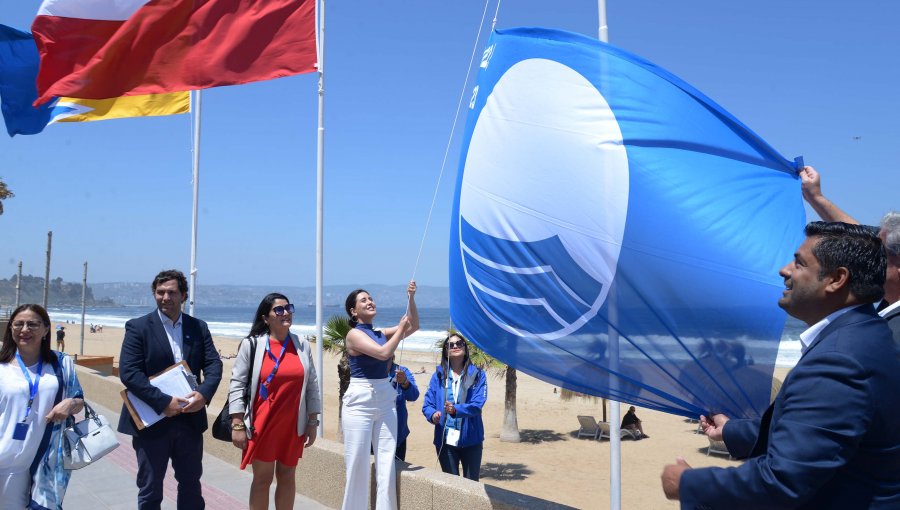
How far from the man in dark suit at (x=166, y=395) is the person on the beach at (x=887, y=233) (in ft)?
12.0

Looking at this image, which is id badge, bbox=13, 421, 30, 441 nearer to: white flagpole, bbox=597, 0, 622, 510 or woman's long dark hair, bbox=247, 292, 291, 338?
woman's long dark hair, bbox=247, 292, 291, 338

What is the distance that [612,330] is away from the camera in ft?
10.6

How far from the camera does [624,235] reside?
3.20m

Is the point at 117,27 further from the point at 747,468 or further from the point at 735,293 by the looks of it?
the point at 747,468

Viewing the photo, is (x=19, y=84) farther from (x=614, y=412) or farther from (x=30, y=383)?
(x=614, y=412)

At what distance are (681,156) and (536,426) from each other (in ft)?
50.5

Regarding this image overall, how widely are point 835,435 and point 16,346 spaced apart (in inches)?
166

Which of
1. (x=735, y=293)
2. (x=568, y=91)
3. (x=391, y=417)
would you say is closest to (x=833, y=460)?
(x=735, y=293)

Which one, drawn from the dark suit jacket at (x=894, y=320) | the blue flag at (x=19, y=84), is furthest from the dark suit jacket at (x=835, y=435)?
the blue flag at (x=19, y=84)

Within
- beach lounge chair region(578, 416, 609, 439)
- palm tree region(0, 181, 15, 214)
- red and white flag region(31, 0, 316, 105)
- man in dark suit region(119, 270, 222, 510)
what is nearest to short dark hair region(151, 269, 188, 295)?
man in dark suit region(119, 270, 222, 510)

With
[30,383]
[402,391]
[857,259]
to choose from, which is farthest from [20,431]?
[857,259]

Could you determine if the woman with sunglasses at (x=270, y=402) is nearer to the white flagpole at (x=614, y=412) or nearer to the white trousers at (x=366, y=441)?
the white trousers at (x=366, y=441)

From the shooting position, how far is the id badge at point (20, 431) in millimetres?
3760

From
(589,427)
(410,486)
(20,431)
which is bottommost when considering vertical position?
(589,427)
